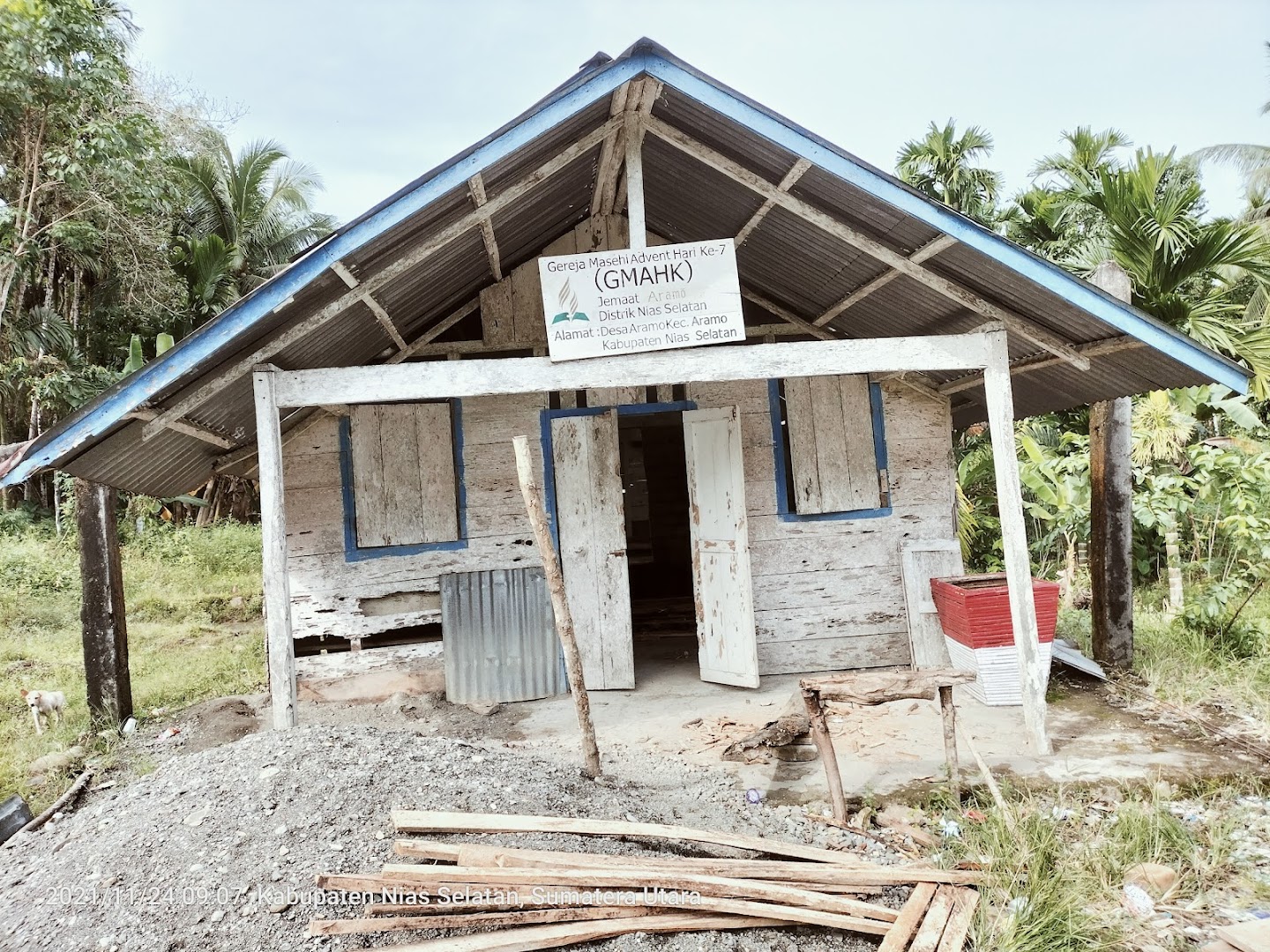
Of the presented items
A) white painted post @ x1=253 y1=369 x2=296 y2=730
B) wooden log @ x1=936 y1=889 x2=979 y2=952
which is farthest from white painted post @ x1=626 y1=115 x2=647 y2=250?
wooden log @ x1=936 y1=889 x2=979 y2=952

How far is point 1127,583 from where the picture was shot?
6.85 meters

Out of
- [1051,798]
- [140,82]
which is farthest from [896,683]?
[140,82]

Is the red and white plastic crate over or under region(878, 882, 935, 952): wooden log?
over

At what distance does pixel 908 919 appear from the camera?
3203 mm

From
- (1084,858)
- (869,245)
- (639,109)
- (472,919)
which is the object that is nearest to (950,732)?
(1084,858)

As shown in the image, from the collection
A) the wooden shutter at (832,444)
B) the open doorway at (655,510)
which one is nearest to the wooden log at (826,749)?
the wooden shutter at (832,444)

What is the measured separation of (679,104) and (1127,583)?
5.54 m

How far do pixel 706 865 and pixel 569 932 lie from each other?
69 centimetres

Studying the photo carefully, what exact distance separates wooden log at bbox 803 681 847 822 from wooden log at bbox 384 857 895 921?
101cm

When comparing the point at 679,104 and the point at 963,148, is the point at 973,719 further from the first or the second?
the point at 963,148

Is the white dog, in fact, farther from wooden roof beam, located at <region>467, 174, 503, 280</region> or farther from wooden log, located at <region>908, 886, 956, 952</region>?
wooden log, located at <region>908, 886, 956, 952</region>

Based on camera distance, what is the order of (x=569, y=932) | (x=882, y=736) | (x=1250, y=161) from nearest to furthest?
(x=569, y=932)
(x=882, y=736)
(x=1250, y=161)

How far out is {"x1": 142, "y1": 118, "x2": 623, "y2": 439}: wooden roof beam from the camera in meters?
4.95

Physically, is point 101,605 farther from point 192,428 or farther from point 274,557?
point 274,557
